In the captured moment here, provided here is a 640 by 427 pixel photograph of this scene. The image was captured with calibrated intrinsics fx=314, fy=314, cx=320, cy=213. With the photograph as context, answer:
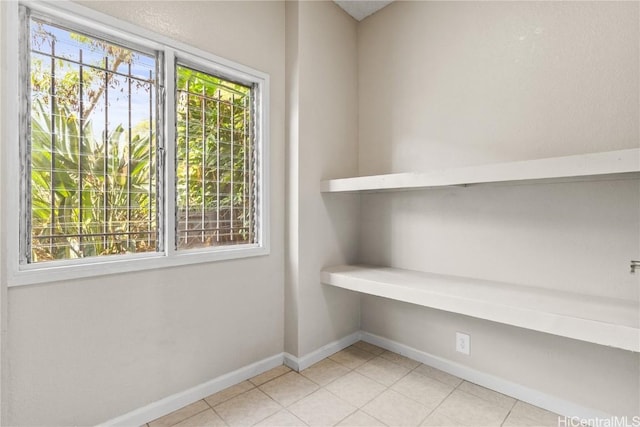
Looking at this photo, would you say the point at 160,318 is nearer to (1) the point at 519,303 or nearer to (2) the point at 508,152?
(1) the point at 519,303

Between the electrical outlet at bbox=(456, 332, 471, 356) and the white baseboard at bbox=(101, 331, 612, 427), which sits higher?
A: the electrical outlet at bbox=(456, 332, 471, 356)

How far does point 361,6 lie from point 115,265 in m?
2.36

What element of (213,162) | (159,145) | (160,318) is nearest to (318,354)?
(160,318)

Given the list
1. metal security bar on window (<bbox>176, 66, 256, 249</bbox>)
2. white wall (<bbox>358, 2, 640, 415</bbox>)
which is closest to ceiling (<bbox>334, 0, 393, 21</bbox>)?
white wall (<bbox>358, 2, 640, 415</bbox>)

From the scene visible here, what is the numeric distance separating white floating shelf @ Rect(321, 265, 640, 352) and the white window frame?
0.83 metres

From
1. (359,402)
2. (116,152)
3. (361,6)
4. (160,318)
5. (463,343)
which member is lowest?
(359,402)

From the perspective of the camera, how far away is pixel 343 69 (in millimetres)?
2406

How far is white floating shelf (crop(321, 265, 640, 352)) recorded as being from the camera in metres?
1.20

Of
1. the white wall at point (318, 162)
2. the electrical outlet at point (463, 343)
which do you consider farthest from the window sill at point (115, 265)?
the electrical outlet at point (463, 343)

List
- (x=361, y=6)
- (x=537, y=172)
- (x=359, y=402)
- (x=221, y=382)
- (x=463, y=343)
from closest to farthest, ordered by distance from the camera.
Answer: (x=537, y=172), (x=359, y=402), (x=221, y=382), (x=463, y=343), (x=361, y=6)

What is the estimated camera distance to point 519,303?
1.43 meters

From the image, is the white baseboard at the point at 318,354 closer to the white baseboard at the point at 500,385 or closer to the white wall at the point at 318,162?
the white wall at the point at 318,162

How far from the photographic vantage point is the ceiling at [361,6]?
90.3 inches

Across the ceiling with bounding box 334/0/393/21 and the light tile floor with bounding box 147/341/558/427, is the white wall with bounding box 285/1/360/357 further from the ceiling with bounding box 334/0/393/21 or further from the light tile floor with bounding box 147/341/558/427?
the light tile floor with bounding box 147/341/558/427
